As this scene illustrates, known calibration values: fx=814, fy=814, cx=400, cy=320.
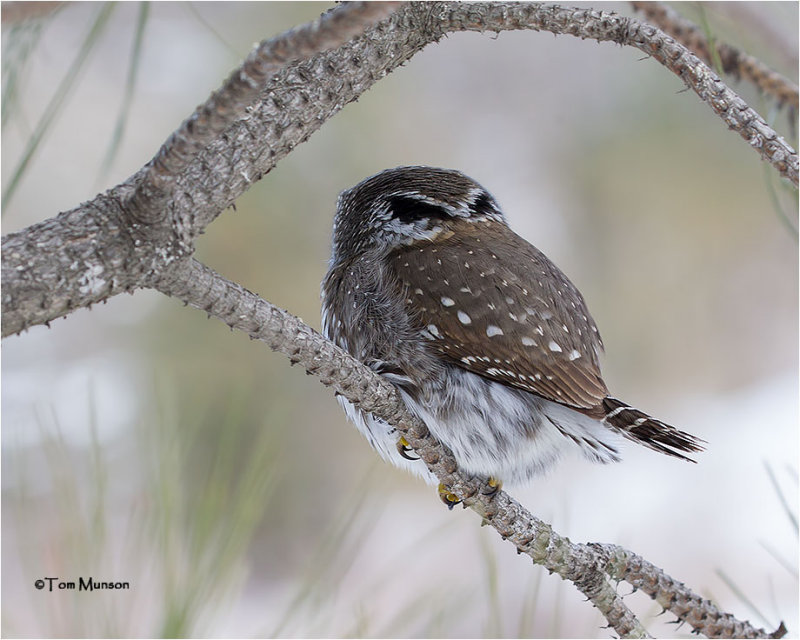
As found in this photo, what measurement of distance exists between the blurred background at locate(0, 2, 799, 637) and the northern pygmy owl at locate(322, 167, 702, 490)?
2.25 feet

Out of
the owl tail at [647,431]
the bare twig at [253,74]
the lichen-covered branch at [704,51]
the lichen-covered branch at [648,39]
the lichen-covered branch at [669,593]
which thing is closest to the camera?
the bare twig at [253,74]

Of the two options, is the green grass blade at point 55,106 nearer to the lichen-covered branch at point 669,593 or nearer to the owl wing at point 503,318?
the owl wing at point 503,318

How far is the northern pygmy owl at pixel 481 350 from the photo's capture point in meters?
1.44

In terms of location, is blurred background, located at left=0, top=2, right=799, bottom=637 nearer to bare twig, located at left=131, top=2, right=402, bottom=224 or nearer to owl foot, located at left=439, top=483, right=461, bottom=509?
owl foot, located at left=439, top=483, right=461, bottom=509

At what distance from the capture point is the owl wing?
1.44m

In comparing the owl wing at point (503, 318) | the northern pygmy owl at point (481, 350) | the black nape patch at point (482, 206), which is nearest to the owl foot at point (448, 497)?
the northern pygmy owl at point (481, 350)

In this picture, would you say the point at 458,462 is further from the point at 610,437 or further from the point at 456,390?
the point at 610,437

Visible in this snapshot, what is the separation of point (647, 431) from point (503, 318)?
32cm

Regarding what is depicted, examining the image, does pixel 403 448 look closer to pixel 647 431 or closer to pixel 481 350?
pixel 481 350

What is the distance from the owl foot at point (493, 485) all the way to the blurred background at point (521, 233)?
2.03 feet

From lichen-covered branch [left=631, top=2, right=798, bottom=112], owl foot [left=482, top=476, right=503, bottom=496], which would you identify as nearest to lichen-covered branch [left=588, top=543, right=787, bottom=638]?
owl foot [left=482, top=476, right=503, bottom=496]

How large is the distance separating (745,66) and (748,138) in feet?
2.30

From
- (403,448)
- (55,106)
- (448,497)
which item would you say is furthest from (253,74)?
(448,497)

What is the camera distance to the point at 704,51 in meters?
1.67
